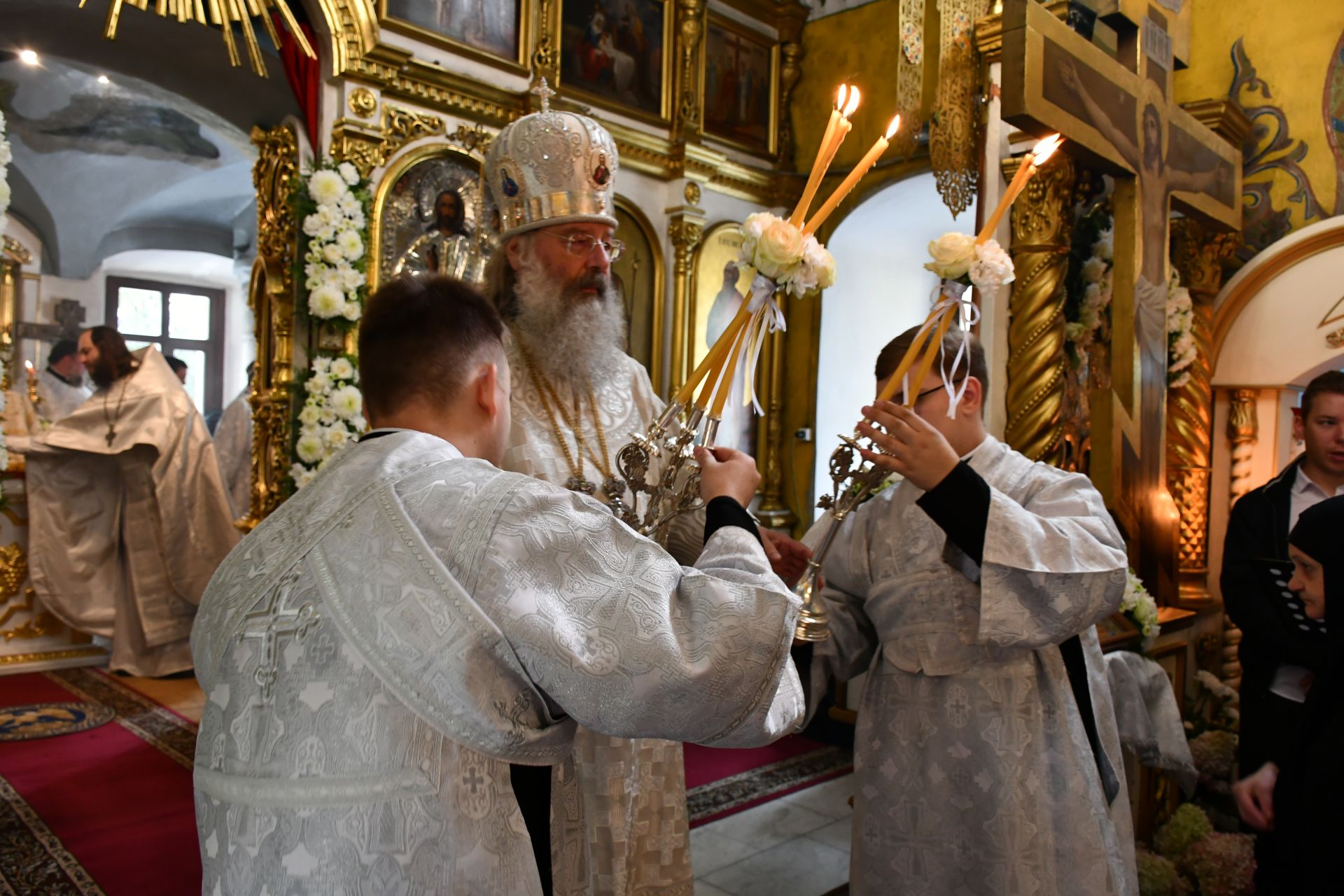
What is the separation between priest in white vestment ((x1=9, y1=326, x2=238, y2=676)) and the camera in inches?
242

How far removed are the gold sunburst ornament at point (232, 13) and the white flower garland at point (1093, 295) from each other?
12.8 feet

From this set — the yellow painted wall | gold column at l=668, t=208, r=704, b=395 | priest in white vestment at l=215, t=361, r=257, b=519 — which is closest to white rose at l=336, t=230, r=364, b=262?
gold column at l=668, t=208, r=704, b=395

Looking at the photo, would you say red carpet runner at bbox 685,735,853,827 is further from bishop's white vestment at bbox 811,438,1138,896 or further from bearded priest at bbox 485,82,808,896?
bearded priest at bbox 485,82,808,896

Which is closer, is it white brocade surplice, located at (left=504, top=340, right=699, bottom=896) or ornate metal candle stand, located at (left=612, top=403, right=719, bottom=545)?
ornate metal candle stand, located at (left=612, top=403, right=719, bottom=545)

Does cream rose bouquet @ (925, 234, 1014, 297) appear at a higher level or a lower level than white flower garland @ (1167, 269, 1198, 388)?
lower

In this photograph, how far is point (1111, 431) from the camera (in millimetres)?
3676

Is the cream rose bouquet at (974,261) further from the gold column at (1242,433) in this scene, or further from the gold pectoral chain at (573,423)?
the gold column at (1242,433)

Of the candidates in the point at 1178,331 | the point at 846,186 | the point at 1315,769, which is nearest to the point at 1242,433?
the point at 1178,331

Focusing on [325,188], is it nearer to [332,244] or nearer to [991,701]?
[332,244]

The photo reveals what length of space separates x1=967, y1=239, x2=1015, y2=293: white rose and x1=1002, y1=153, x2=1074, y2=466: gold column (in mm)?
2061

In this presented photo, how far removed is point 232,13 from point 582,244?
3.45m

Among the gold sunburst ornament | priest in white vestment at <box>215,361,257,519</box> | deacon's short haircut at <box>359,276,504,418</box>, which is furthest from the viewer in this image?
priest in white vestment at <box>215,361,257,519</box>

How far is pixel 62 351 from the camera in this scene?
378 inches

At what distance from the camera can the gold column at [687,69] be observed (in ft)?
23.7
